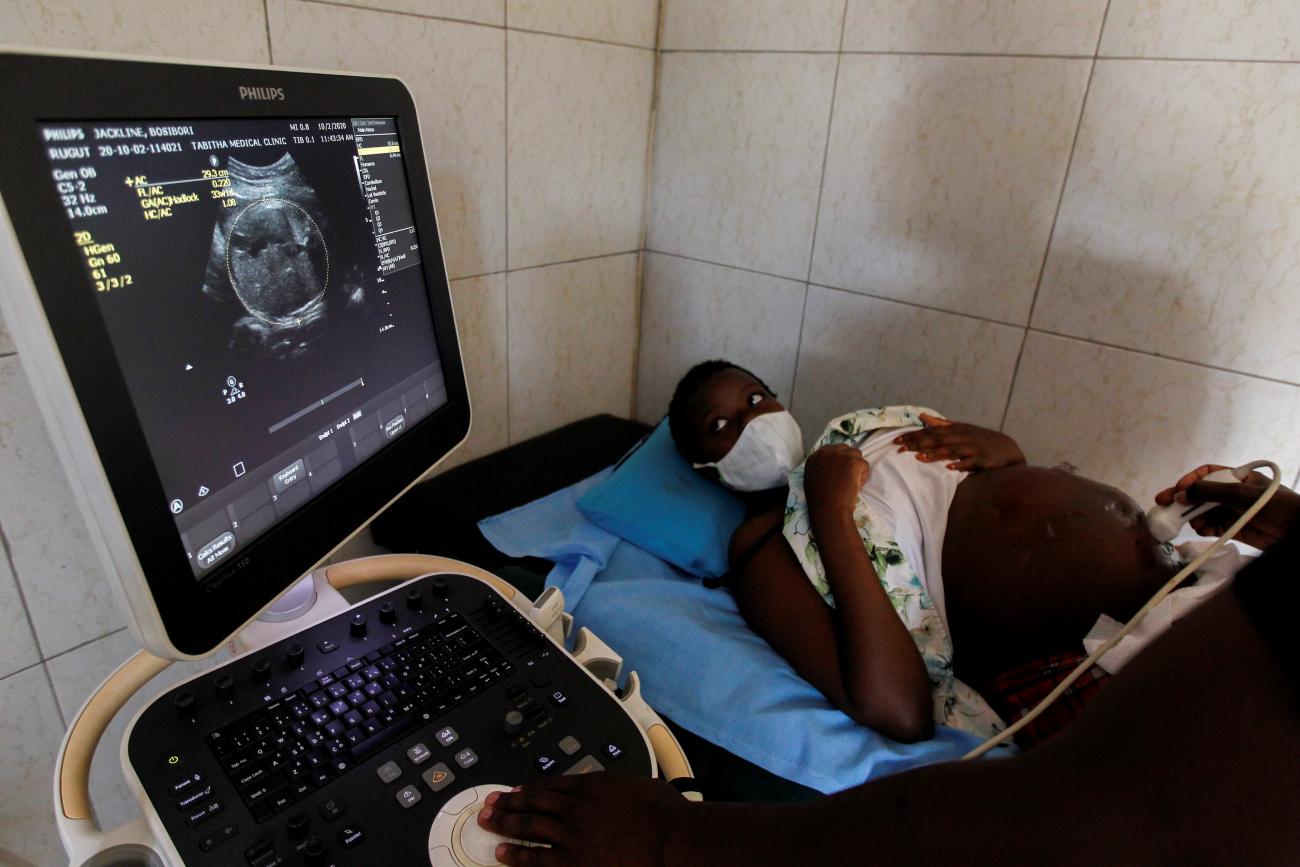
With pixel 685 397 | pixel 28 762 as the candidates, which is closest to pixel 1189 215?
pixel 685 397

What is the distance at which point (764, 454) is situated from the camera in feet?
4.66

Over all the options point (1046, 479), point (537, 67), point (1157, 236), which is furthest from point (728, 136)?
point (1046, 479)

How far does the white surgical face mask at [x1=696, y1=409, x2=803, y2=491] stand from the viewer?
4.66ft

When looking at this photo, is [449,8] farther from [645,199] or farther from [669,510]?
[669,510]

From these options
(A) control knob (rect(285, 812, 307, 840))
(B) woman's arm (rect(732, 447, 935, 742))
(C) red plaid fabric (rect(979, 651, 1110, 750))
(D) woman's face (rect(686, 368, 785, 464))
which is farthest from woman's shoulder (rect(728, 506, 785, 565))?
(A) control knob (rect(285, 812, 307, 840))

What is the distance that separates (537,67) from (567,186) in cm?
24

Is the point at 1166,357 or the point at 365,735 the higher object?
the point at 1166,357

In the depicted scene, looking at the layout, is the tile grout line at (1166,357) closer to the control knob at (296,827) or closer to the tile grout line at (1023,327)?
the tile grout line at (1023,327)

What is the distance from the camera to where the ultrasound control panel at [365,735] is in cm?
59

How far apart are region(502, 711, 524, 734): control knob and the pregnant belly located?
2.57 feet

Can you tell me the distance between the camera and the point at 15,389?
933mm

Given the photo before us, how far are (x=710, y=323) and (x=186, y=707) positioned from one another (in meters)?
1.40

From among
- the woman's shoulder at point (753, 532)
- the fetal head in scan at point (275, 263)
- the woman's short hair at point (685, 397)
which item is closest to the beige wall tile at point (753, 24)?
the woman's short hair at point (685, 397)

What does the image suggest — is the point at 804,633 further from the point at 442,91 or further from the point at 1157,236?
the point at 442,91
